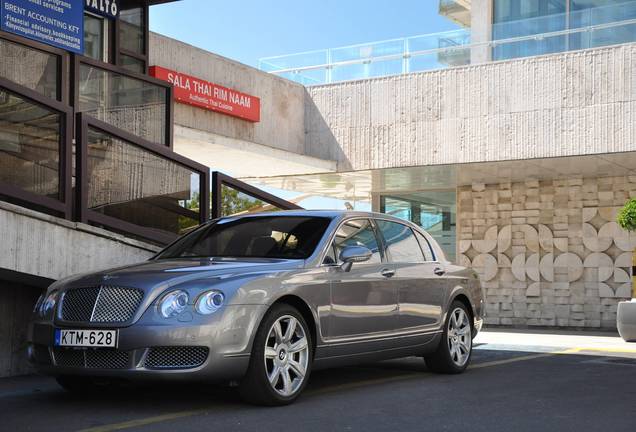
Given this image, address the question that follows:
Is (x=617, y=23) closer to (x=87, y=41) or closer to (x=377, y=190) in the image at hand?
(x=377, y=190)

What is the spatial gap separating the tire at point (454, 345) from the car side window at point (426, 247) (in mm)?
512

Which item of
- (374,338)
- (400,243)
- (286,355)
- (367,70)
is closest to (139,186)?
(400,243)

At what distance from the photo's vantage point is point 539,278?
22.2 metres

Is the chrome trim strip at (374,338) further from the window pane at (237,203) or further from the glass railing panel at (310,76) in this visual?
the glass railing panel at (310,76)

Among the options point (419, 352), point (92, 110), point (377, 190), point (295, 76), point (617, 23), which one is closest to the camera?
point (419, 352)

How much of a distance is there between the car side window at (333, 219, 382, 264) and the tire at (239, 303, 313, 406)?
0.95 metres

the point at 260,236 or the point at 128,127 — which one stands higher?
the point at 128,127

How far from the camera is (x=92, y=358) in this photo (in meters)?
6.82

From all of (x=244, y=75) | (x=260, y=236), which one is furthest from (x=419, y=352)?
(x=244, y=75)

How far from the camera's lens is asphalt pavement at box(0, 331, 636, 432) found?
20.6 ft

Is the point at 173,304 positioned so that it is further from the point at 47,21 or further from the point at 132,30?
the point at 132,30

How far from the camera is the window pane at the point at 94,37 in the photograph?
530 inches

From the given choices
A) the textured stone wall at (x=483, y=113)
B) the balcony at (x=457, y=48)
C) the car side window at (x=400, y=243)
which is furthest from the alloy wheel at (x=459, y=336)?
the balcony at (x=457, y=48)

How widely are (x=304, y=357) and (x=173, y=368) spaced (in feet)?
3.67
